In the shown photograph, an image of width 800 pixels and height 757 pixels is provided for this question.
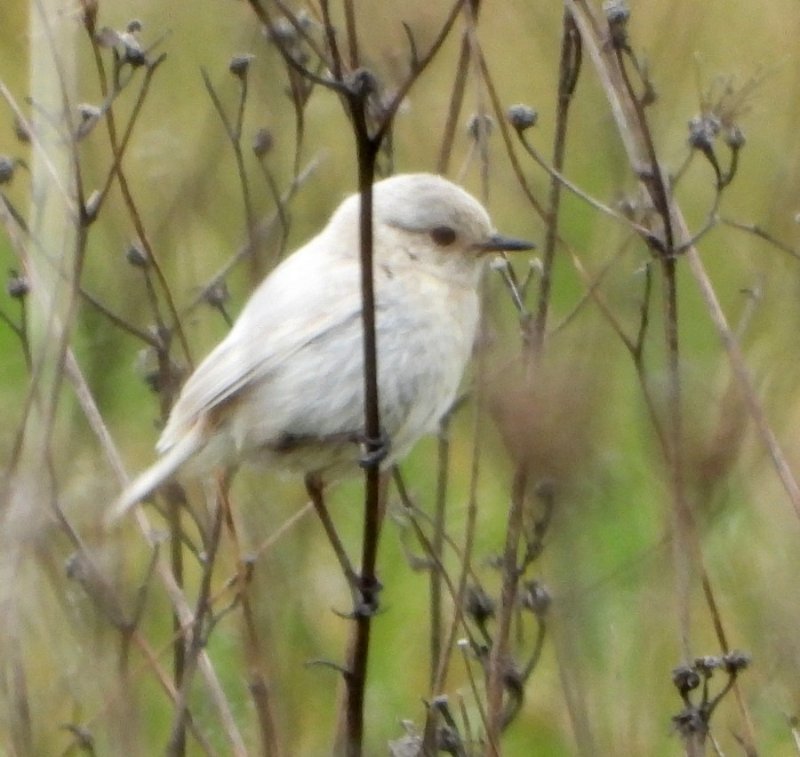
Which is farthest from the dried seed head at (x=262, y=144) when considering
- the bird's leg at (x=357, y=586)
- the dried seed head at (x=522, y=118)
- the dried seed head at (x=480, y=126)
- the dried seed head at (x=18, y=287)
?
the bird's leg at (x=357, y=586)

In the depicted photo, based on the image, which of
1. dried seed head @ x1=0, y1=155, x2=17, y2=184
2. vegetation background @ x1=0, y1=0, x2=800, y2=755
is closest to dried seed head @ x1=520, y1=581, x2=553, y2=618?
vegetation background @ x1=0, y1=0, x2=800, y2=755

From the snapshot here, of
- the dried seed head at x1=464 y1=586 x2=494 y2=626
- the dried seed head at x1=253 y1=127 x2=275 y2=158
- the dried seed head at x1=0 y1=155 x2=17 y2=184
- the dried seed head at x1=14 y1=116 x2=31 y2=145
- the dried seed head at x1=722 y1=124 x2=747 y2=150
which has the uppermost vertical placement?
the dried seed head at x1=14 y1=116 x2=31 y2=145

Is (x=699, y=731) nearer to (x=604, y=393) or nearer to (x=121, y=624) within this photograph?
(x=604, y=393)

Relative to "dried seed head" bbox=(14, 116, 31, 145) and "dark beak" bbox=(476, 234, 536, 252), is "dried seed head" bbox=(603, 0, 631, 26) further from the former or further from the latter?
"dried seed head" bbox=(14, 116, 31, 145)

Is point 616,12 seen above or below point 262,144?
above

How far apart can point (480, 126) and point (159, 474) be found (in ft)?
3.21

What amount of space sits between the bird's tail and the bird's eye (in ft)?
2.61

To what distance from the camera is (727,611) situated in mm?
4785

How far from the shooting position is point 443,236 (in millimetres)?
4223

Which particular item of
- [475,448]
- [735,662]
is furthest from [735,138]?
[735,662]

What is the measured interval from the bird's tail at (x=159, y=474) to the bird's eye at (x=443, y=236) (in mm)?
794

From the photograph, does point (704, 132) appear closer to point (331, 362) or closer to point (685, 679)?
point (685, 679)

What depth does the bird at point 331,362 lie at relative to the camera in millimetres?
3783

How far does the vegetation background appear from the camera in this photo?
3.11 meters
